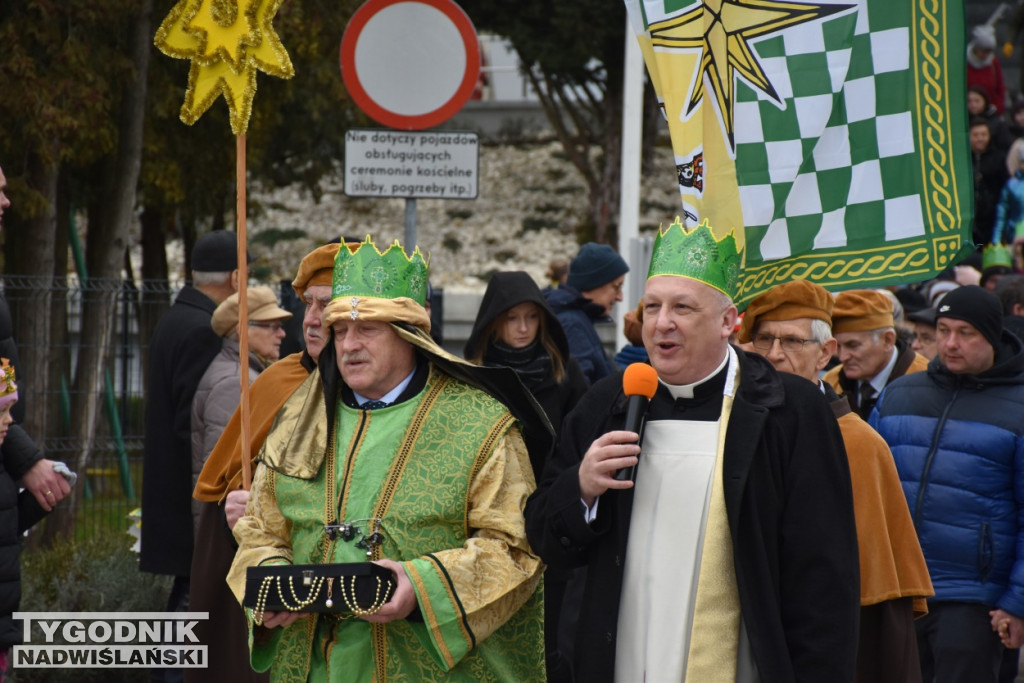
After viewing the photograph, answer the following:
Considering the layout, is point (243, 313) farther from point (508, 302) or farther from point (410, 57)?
point (410, 57)

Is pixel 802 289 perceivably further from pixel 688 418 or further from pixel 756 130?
pixel 688 418

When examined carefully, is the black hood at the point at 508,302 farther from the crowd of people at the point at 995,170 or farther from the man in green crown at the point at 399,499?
the crowd of people at the point at 995,170

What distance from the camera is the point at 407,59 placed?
22.6 feet

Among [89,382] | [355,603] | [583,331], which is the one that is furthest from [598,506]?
[89,382]

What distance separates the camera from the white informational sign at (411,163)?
22.8 ft

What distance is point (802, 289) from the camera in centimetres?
479

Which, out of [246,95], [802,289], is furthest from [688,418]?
[246,95]

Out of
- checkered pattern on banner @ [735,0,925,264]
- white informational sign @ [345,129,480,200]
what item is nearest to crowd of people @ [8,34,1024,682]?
checkered pattern on banner @ [735,0,925,264]

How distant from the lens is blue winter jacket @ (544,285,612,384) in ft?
23.5

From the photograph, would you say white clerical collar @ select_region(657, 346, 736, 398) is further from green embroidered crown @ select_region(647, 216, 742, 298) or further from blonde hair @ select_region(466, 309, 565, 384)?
blonde hair @ select_region(466, 309, 565, 384)

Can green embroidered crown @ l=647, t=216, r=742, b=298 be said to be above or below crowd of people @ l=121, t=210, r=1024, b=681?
above

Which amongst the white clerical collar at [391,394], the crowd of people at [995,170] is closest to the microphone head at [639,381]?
the white clerical collar at [391,394]

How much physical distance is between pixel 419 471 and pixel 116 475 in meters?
6.90

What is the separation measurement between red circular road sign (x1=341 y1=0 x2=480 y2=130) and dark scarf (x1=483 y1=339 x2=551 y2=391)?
137 centimetres
